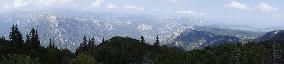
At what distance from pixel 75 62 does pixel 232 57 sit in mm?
65319

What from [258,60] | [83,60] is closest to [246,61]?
A: [258,60]

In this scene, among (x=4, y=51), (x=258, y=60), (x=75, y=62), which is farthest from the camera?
(x=258, y=60)

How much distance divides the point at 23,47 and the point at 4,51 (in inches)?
339

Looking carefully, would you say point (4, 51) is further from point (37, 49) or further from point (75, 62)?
point (75, 62)

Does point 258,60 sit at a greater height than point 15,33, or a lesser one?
lesser

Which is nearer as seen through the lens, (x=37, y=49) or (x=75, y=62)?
(x=75, y=62)

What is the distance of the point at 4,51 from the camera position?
175 meters

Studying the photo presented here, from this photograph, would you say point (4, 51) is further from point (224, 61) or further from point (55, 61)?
point (224, 61)

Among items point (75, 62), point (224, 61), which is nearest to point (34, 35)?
point (75, 62)

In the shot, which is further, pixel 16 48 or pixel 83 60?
pixel 16 48

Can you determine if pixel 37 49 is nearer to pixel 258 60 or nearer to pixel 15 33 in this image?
pixel 15 33

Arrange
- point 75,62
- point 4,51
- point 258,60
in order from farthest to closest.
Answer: point 258,60 → point 4,51 → point 75,62

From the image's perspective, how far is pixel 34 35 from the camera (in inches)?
7185

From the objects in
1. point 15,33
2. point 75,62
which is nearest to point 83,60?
point 75,62
